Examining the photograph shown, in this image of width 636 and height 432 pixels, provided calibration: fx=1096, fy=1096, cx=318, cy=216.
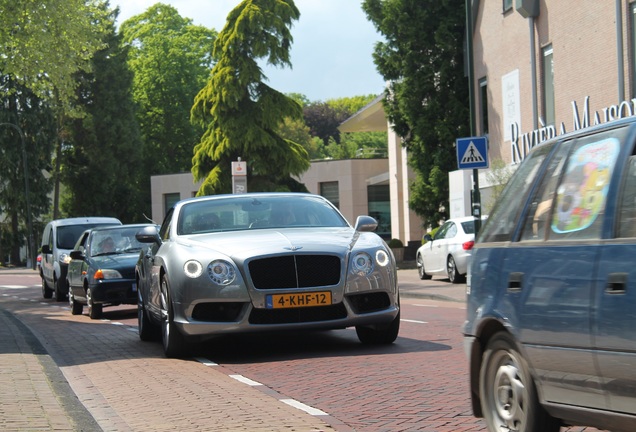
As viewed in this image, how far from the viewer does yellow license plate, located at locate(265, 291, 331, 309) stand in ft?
35.6

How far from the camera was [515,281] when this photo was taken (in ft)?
19.3

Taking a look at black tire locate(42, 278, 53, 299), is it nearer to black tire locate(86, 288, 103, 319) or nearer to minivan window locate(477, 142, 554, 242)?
black tire locate(86, 288, 103, 319)

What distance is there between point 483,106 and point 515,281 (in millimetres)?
29439

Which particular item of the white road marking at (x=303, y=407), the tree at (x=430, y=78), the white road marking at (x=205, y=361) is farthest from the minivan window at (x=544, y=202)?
the tree at (x=430, y=78)

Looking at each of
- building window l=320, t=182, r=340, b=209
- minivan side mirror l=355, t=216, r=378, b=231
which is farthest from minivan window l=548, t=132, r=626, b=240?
building window l=320, t=182, r=340, b=209

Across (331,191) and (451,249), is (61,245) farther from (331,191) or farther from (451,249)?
(331,191)

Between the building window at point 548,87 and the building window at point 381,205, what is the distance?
30.3 m

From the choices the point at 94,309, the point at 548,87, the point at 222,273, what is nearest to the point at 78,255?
the point at 94,309

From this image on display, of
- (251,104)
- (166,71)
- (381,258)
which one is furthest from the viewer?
(166,71)

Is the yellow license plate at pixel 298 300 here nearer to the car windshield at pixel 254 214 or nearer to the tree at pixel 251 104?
the car windshield at pixel 254 214

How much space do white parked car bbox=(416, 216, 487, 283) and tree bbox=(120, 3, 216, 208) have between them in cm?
5331

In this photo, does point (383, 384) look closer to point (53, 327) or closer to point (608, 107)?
point (53, 327)

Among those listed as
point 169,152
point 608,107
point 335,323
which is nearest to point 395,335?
point 335,323

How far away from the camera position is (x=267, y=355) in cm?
1156
